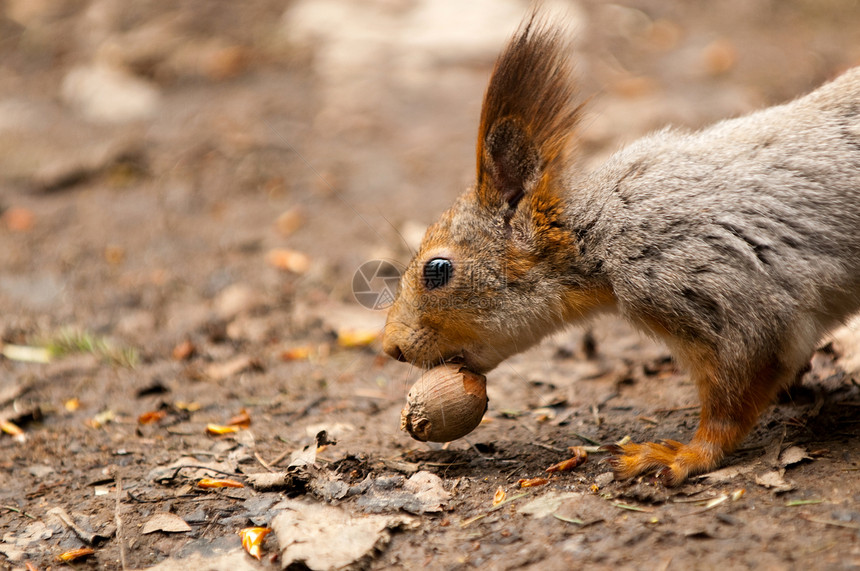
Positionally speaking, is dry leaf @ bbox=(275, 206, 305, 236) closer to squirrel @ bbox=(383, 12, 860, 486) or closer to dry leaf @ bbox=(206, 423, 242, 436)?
dry leaf @ bbox=(206, 423, 242, 436)

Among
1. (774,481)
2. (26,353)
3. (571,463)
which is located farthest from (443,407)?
(26,353)

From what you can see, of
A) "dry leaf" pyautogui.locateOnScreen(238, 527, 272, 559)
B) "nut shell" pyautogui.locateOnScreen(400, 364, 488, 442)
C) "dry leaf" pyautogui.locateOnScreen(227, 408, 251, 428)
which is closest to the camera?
"dry leaf" pyautogui.locateOnScreen(238, 527, 272, 559)

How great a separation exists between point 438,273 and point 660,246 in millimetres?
878

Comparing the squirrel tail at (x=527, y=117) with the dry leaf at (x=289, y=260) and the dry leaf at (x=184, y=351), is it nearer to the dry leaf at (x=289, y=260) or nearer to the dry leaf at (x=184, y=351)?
the dry leaf at (x=184, y=351)

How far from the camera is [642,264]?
2943 mm

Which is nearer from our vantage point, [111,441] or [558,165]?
[558,165]

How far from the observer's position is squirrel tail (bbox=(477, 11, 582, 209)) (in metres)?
3.07

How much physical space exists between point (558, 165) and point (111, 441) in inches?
88.1

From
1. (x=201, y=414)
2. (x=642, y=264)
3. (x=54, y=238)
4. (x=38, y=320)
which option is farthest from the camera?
(x=54, y=238)

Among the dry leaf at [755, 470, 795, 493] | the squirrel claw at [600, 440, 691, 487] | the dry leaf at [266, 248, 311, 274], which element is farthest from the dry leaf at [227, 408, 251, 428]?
the dry leaf at [755, 470, 795, 493]

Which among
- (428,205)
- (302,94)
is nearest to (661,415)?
(428,205)

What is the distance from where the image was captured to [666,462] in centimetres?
291

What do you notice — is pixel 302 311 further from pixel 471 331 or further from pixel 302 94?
pixel 302 94

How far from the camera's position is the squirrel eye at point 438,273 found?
3.33m
